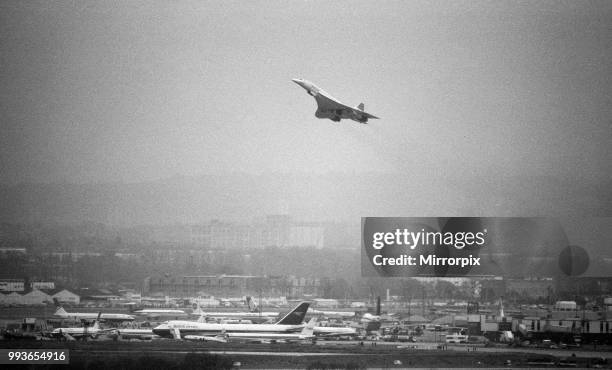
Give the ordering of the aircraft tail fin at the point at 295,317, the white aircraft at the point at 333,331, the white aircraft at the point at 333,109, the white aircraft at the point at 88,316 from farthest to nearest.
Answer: the white aircraft at the point at 88,316 < the aircraft tail fin at the point at 295,317 < the white aircraft at the point at 333,331 < the white aircraft at the point at 333,109

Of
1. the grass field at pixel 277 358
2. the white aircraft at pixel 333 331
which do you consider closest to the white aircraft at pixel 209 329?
the white aircraft at pixel 333 331

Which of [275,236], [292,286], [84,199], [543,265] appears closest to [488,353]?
[543,265]

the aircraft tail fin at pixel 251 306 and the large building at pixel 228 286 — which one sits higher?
the large building at pixel 228 286

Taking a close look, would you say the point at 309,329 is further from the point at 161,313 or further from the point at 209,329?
the point at 161,313

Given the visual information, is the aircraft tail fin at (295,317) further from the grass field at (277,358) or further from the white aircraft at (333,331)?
the grass field at (277,358)

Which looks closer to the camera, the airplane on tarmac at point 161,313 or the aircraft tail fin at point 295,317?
the aircraft tail fin at point 295,317

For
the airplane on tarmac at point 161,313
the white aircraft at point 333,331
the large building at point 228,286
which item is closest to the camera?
the white aircraft at point 333,331

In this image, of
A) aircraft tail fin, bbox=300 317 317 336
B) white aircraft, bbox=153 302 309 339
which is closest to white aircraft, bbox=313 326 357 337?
aircraft tail fin, bbox=300 317 317 336

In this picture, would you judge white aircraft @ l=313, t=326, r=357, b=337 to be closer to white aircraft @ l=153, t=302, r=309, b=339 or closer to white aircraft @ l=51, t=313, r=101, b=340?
white aircraft @ l=153, t=302, r=309, b=339

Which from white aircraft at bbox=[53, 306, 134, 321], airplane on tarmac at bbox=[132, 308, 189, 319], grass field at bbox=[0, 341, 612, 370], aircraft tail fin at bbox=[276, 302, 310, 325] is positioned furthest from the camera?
airplane on tarmac at bbox=[132, 308, 189, 319]

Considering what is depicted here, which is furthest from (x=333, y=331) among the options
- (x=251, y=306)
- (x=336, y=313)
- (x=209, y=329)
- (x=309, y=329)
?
(x=251, y=306)

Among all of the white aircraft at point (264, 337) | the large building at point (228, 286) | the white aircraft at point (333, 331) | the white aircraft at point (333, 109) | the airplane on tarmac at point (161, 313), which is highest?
the white aircraft at point (333, 109)
